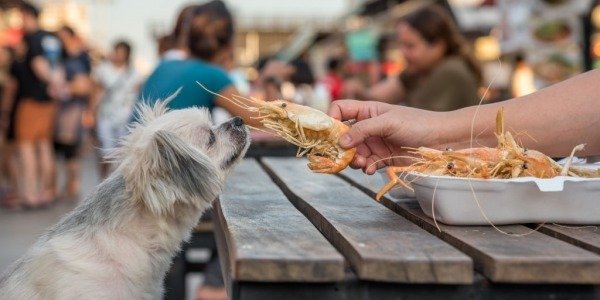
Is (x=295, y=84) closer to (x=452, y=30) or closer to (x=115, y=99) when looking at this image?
(x=115, y=99)

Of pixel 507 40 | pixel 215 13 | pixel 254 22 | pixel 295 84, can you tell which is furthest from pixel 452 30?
pixel 254 22

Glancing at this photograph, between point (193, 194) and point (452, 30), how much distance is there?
14.2 feet

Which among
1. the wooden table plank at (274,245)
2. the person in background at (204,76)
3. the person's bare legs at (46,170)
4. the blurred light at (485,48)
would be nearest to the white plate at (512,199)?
the wooden table plank at (274,245)

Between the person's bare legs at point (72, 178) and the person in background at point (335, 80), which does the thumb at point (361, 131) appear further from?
the person in background at point (335, 80)

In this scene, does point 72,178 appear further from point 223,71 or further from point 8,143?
point 223,71

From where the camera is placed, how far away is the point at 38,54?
34.6 ft

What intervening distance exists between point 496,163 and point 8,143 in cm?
967

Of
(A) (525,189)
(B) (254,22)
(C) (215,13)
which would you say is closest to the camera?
(A) (525,189)

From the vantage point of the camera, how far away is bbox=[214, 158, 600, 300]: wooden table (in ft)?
5.80

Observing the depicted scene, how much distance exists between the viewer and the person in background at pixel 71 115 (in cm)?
1136

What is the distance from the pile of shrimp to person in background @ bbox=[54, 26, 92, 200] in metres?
9.45

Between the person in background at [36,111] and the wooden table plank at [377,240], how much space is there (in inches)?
312

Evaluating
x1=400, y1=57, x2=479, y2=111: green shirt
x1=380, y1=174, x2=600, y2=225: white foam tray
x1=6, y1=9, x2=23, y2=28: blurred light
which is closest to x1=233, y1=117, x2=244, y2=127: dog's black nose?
x1=380, y1=174, x2=600, y2=225: white foam tray

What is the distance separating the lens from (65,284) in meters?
2.47
